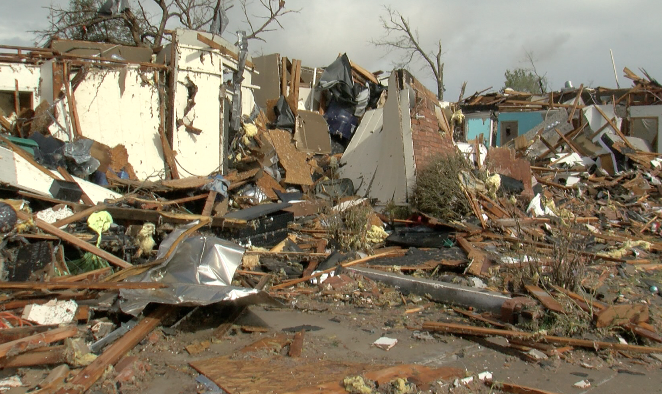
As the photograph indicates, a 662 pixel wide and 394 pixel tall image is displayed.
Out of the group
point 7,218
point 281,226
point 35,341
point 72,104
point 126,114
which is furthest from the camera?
point 126,114

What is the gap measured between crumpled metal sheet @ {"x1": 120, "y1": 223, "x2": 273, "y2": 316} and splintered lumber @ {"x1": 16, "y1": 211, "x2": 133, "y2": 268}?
0.69 m

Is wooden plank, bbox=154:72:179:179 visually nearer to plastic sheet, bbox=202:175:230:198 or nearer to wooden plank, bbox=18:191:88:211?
plastic sheet, bbox=202:175:230:198

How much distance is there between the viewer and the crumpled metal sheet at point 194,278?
4.23 m

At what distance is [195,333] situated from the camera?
438 cm

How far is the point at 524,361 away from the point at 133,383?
9.72ft

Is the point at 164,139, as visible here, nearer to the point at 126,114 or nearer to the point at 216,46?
the point at 126,114

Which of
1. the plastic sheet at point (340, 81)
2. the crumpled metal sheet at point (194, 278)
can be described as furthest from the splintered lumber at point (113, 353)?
the plastic sheet at point (340, 81)

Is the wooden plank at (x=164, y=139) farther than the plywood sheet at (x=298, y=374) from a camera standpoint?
Yes

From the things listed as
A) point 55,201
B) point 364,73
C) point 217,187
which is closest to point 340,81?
point 364,73

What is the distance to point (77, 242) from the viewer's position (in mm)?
5496

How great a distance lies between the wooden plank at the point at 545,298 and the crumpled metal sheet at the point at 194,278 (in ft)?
8.20

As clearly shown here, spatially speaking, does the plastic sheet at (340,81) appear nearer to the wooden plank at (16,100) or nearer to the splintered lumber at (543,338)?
the wooden plank at (16,100)

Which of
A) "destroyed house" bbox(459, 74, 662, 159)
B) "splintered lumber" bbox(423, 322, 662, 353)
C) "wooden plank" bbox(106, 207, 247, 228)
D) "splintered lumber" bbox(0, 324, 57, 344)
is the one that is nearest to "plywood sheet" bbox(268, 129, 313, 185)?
"wooden plank" bbox(106, 207, 247, 228)

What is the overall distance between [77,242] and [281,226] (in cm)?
293
